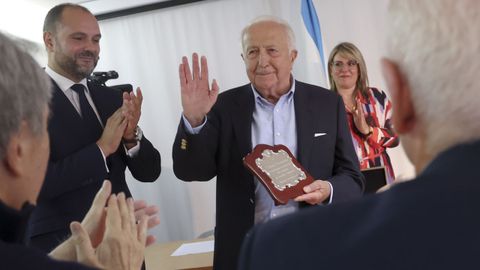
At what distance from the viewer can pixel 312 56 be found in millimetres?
4305

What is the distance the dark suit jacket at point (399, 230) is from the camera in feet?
1.89

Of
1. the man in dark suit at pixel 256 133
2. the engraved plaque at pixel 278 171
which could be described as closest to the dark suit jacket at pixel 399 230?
the engraved plaque at pixel 278 171

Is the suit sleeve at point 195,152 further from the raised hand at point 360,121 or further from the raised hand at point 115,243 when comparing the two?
the raised hand at point 360,121

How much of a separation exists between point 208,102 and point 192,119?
0.09m

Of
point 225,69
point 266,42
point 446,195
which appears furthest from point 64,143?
point 225,69

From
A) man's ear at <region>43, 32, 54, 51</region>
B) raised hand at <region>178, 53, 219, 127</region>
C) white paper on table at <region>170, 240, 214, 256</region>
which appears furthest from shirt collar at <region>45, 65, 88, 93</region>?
white paper on table at <region>170, 240, 214, 256</region>

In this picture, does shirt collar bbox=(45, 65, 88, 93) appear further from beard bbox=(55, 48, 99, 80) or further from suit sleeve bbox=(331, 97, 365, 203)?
suit sleeve bbox=(331, 97, 365, 203)

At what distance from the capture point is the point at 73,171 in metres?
1.82

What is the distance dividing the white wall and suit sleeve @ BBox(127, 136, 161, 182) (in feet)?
7.90

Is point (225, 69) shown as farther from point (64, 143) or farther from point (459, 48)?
point (459, 48)

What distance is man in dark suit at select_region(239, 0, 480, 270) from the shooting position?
0.58 m

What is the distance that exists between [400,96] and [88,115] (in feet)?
5.12

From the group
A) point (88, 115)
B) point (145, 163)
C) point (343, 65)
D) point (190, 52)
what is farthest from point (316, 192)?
point (190, 52)

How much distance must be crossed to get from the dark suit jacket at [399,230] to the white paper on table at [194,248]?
5.87 feet
